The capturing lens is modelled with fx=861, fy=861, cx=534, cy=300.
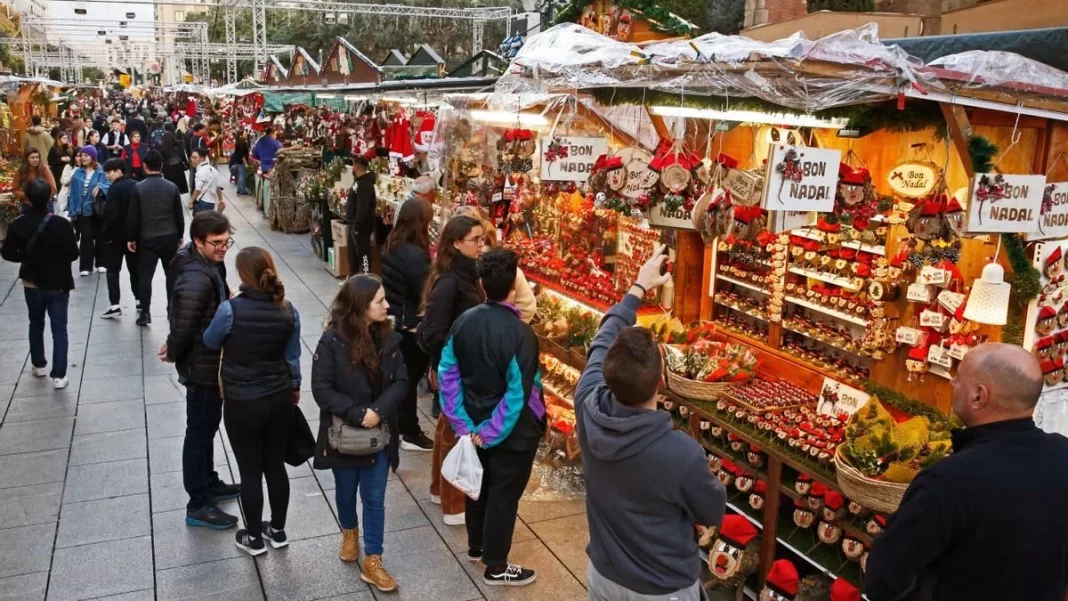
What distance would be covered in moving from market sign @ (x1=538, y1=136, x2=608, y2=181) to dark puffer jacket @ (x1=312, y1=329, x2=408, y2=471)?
80.3 inches

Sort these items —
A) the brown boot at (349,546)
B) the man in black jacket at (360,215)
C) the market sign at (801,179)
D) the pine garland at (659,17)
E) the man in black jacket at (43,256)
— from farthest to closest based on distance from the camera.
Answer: the man in black jacket at (360,215)
the man in black jacket at (43,256)
the pine garland at (659,17)
the brown boot at (349,546)
the market sign at (801,179)

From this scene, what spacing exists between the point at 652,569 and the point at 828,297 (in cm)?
366

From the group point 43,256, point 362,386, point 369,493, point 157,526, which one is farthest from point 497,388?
point 43,256

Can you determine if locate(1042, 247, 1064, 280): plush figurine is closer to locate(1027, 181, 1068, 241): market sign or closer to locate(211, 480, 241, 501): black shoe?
locate(1027, 181, 1068, 241): market sign

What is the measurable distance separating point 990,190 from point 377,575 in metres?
3.48

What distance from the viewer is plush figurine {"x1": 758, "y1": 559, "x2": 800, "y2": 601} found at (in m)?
4.27

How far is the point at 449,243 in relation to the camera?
5.14 meters

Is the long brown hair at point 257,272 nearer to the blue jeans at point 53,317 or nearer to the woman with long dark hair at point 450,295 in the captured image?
the woman with long dark hair at point 450,295

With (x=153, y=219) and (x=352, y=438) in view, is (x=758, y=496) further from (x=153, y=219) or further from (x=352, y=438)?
(x=153, y=219)

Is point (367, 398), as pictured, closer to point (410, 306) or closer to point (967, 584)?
point (410, 306)

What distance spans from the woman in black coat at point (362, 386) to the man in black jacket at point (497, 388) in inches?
11.4

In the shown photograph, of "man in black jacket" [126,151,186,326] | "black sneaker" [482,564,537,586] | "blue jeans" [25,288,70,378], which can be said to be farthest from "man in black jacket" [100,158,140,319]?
"black sneaker" [482,564,537,586]

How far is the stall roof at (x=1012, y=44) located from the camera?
4352mm

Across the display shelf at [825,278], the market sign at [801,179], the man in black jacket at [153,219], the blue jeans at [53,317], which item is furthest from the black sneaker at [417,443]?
the man in black jacket at [153,219]
